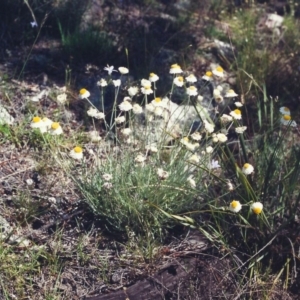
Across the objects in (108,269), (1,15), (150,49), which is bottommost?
(108,269)

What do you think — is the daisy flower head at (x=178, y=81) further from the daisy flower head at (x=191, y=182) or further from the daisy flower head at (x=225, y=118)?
the daisy flower head at (x=191, y=182)

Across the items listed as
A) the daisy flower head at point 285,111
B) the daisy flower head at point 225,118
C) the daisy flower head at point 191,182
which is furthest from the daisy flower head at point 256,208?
the daisy flower head at point 285,111

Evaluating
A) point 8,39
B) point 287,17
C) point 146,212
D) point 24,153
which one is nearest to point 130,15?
point 8,39

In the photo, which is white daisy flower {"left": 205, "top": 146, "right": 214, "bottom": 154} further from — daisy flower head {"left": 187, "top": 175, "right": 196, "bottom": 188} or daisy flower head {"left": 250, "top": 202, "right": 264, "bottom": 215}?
daisy flower head {"left": 250, "top": 202, "right": 264, "bottom": 215}

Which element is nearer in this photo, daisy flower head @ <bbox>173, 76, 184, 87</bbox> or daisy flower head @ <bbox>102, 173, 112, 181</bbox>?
daisy flower head @ <bbox>102, 173, 112, 181</bbox>

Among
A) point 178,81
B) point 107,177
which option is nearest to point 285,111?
point 178,81

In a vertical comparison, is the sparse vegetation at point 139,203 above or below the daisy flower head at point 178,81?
below

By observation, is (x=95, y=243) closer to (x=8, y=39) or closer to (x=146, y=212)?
(x=146, y=212)

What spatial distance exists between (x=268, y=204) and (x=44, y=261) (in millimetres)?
1191

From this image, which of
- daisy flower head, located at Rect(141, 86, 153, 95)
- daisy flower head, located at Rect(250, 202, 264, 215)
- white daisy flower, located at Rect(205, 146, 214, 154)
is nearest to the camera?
daisy flower head, located at Rect(250, 202, 264, 215)

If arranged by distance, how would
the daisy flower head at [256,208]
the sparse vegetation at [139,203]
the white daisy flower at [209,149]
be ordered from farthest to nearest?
the white daisy flower at [209,149] < the sparse vegetation at [139,203] < the daisy flower head at [256,208]

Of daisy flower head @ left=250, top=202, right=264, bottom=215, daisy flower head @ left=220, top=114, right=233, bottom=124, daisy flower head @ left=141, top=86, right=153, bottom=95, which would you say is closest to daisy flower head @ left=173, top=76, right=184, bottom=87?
daisy flower head @ left=141, top=86, right=153, bottom=95

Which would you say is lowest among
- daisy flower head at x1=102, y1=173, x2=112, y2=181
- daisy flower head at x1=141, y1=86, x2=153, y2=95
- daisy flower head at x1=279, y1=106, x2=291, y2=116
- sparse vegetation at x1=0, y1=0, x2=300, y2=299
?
sparse vegetation at x1=0, y1=0, x2=300, y2=299

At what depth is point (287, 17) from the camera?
4934 mm
